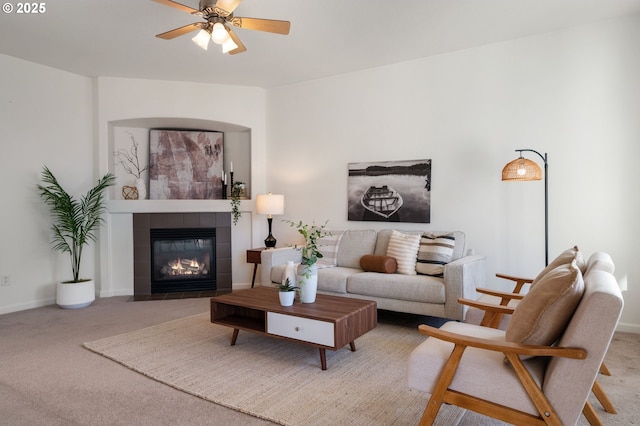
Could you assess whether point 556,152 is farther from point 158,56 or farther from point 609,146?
point 158,56

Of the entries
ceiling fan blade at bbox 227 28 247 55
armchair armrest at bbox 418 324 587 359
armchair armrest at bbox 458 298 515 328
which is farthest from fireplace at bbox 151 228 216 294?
armchair armrest at bbox 418 324 587 359

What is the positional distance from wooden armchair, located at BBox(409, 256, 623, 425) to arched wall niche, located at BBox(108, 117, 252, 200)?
438 cm

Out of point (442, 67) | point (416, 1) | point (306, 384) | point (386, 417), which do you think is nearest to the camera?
point (386, 417)

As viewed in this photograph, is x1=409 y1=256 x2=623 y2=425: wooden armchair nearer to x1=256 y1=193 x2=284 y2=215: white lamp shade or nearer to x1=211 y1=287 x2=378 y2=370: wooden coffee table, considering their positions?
x1=211 y1=287 x2=378 y2=370: wooden coffee table

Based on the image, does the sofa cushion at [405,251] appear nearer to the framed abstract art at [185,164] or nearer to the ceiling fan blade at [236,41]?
the ceiling fan blade at [236,41]

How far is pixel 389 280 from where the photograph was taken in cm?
370

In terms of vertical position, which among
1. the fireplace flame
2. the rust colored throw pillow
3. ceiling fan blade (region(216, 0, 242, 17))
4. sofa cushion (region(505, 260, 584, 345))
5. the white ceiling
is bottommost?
the fireplace flame

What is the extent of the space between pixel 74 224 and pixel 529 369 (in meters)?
4.79

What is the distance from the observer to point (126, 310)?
448 centimetres

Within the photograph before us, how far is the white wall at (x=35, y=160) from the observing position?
447 cm

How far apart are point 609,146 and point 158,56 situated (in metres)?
4.66

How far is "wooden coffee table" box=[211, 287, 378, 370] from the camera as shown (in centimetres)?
272

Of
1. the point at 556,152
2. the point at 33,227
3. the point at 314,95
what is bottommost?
the point at 33,227

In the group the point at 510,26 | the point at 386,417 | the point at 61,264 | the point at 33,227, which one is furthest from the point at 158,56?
the point at 386,417
